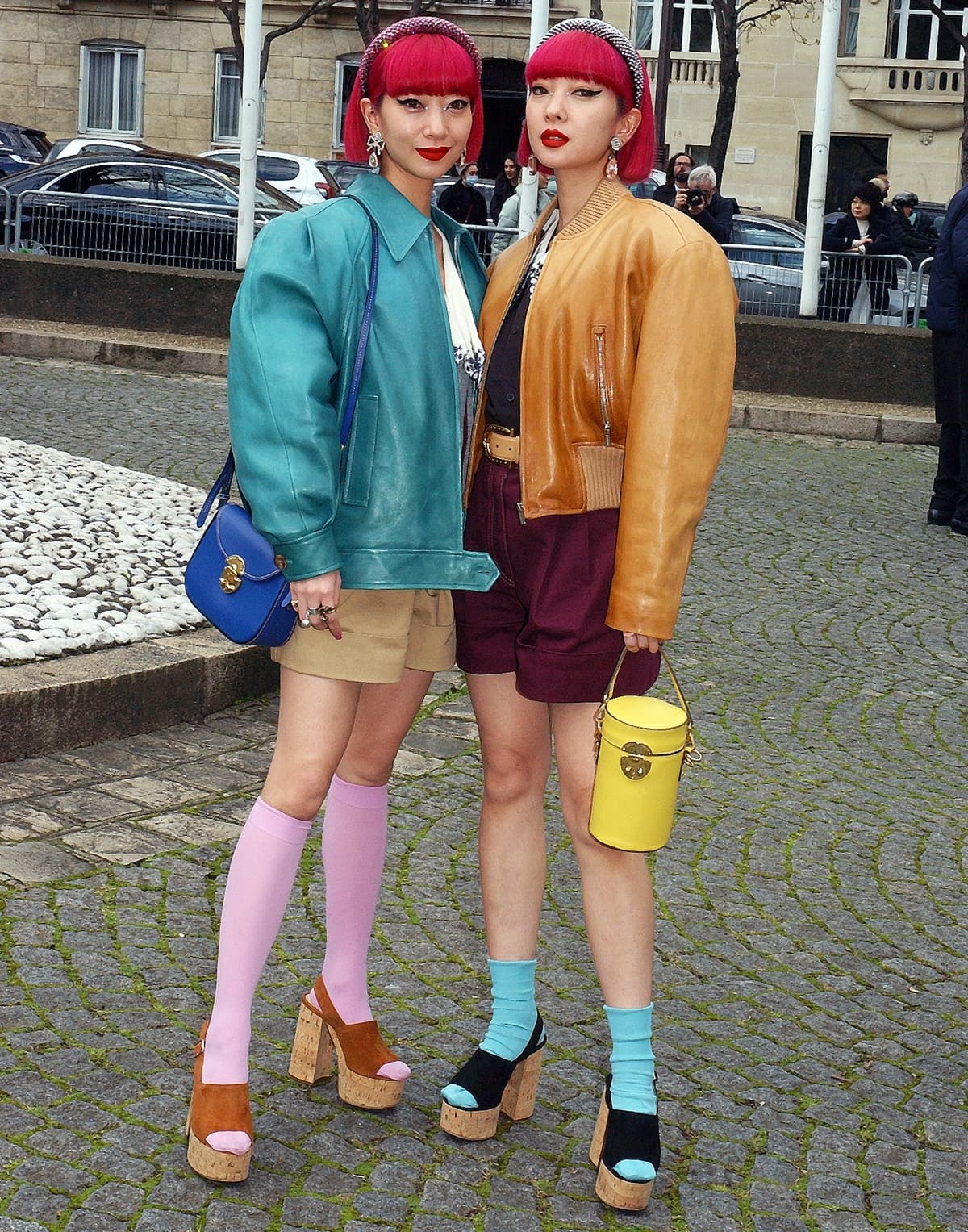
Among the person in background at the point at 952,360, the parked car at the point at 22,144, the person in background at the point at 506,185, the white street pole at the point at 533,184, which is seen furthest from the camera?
the parked car at the point at 22,144

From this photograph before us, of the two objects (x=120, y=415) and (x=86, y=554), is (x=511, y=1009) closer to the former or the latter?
(x=86, y=554)

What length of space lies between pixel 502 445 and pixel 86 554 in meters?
3.86

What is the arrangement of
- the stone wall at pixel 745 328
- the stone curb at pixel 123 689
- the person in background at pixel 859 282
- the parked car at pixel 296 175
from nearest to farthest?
1. the stone curb at pixel 123 689
2. the stone wall at pixel 745 328
3. the person in background at pixel 859 282
4. the parked car at pixel 296 175

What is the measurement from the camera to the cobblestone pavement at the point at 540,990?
9.98 feet

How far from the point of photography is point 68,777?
4.96m

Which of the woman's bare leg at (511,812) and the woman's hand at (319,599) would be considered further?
the woman's bare leg at (511,812)

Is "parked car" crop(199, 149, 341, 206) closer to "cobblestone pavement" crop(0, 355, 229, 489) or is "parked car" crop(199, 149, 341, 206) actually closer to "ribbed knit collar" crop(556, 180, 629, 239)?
"cobblestone pavement" crop(0, 355, 229, 489)

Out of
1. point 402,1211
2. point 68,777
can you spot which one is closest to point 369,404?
point 402,1211

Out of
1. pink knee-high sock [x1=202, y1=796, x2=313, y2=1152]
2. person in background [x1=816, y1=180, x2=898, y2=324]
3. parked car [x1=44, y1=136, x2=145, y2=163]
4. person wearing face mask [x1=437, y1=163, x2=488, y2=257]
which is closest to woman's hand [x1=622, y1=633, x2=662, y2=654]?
pink knee-high sock [x1=202, y1=796, x2=313, y2=1152]

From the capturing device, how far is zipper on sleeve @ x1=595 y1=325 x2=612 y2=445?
3.01 meters

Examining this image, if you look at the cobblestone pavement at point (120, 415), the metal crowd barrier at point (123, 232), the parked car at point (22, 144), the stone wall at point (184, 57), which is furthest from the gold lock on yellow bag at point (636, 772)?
the stone wall at point (184, 57)

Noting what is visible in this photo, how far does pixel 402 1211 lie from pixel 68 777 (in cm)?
231

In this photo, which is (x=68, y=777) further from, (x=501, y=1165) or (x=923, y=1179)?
(x=923, y=1179)

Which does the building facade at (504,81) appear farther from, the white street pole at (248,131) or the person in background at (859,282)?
the person in background at (859,282)
